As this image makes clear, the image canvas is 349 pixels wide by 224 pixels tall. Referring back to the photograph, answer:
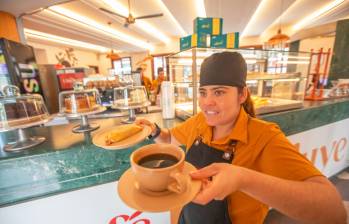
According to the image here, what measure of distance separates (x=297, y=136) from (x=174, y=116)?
1365 mm

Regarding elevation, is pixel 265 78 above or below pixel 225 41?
below

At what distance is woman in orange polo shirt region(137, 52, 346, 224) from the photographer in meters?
0.48

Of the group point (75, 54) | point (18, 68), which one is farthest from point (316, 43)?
point (75, 54)

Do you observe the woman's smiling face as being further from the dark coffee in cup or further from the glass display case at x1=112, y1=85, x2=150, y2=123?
the glass display case at x1=112, y1=85, x2=150, y2=123

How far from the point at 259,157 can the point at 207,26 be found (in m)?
1.14

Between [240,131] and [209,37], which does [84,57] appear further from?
[240,131]

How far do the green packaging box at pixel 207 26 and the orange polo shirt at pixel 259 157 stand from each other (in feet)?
2.82

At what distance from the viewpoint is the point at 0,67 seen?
272 cm

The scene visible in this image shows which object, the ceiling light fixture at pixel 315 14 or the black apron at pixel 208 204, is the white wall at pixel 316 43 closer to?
the ceiling light fixture at pixel 315 14

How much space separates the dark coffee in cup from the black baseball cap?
423mm

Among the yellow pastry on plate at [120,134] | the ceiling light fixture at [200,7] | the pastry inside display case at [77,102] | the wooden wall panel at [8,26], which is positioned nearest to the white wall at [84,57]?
the ceiling light fixture at [200,7]

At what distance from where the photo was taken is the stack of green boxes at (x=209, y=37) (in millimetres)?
1283

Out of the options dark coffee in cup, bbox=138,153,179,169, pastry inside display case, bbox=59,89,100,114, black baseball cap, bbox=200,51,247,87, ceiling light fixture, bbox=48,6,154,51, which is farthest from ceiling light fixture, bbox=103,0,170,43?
dark coffee in cup, bbox=138,153,179,169

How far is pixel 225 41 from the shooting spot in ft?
4.57
